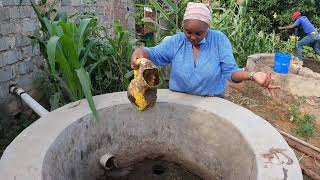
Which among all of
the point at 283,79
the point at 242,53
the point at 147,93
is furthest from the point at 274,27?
the point at 147,93

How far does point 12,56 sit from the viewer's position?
241cm

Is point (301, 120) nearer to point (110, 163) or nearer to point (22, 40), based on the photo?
point (110, 163)

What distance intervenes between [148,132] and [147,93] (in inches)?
17.0

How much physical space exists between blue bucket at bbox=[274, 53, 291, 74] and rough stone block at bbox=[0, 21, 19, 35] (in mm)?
3399

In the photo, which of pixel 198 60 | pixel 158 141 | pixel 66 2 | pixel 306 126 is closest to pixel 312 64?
pixel 306 126

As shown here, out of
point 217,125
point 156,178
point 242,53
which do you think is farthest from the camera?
point 242,53

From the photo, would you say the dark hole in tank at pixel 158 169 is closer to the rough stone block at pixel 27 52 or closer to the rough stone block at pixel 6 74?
the rough stone block at pixel 6 74

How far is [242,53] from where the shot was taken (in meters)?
5.50

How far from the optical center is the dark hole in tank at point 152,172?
177 centimetres

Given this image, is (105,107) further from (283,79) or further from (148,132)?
(283,79)

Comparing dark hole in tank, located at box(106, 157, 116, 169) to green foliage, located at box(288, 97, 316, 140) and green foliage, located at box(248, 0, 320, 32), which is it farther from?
green foliage, located at box(248, 0, 320, 32)

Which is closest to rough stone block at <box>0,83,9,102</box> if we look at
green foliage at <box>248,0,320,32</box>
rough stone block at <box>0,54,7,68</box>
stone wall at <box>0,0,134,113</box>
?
stone wall at <box>0,0,134,113</box>

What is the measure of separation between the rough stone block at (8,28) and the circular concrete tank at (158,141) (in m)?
0.95

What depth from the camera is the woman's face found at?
167 cm
